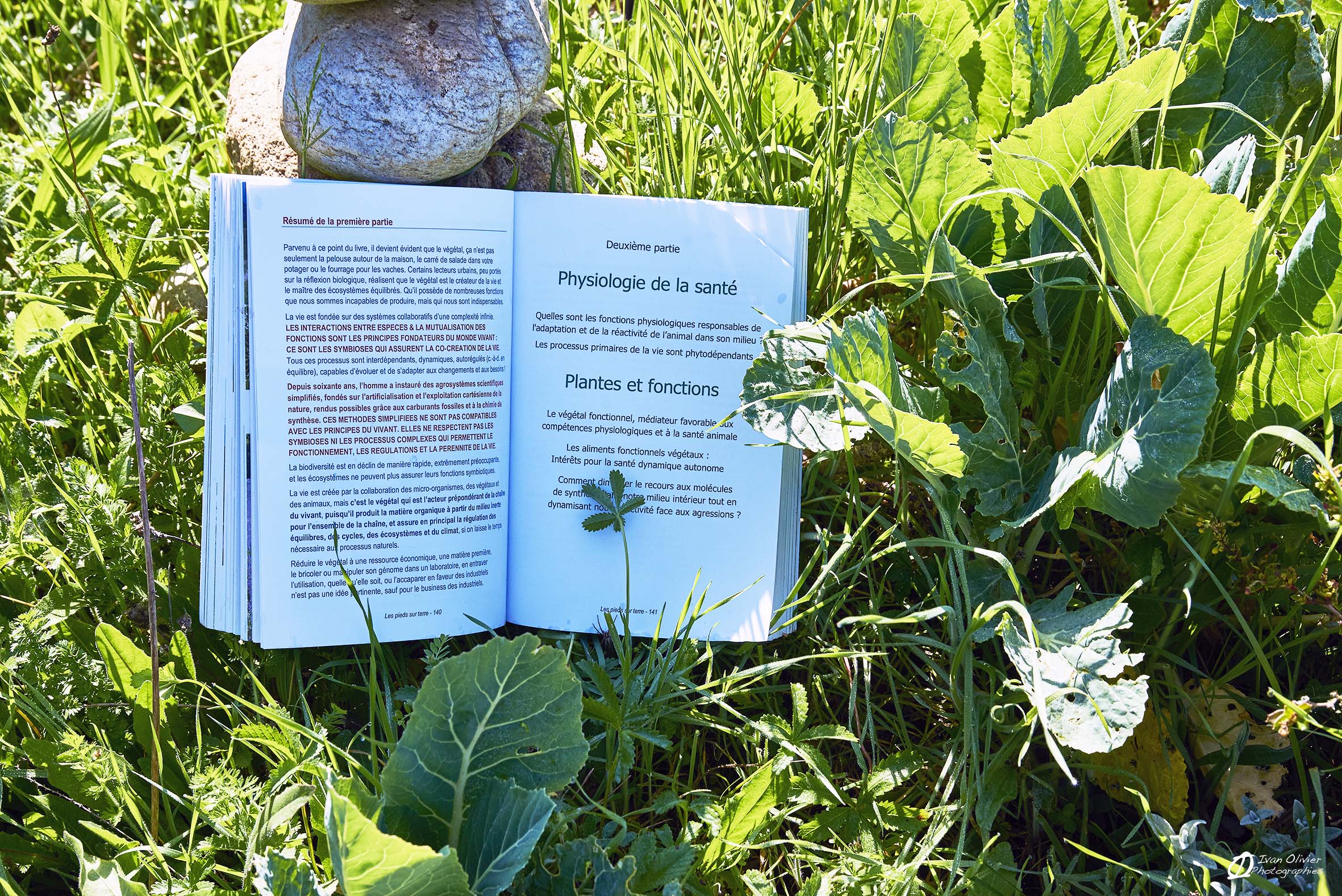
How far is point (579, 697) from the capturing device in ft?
3.52

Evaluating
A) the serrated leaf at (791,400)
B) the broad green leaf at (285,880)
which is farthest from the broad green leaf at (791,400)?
the broad green leaf at (285,880)

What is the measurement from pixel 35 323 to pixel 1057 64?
168cm

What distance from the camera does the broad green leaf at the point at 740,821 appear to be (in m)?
1.21

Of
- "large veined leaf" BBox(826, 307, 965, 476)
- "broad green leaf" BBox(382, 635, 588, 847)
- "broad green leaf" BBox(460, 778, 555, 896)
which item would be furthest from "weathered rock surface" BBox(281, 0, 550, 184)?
"broad green leaf" BBox(460, 778, 555, 896)

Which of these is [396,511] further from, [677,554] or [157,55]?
[157,55]

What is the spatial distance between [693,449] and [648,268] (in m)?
0.28

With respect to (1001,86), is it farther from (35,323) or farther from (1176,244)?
(35,323)

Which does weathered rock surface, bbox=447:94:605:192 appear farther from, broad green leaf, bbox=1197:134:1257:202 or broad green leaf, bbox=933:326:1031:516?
broad green leaf, bbox=1197:134:1257:202

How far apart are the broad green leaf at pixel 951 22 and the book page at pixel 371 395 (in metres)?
0.70

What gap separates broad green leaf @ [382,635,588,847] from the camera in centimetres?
103

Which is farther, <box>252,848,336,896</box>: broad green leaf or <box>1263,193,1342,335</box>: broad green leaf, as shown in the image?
<box>1263,193,1342,335</box>: broad green leaf

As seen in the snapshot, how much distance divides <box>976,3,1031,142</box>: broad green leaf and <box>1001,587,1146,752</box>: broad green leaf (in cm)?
74

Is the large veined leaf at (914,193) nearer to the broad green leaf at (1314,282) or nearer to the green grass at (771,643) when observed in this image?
the green grass at (771,643)

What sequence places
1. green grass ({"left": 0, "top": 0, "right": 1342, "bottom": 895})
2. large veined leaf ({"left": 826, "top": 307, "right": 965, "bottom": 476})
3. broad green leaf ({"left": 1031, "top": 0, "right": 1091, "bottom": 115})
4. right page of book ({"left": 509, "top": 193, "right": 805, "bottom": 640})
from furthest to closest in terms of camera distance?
right page of book ({"left": 509, "top": 193, "right": 805, "bottom": 640})
broad green leaf ({"left": 1031, "top": 0, "right": 1091, "bottom": 115})
green grass ({"left": 0, "top": 0, "right": 1342, "bottom": 895})
large veined leaf ({"left": 826, "top": 307, "right": 965, "bottom": 476})
